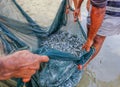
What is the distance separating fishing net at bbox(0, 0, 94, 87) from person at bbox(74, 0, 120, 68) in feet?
0.62

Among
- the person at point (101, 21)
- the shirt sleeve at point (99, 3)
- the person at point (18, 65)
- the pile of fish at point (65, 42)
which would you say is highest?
the person at point (18, 65)

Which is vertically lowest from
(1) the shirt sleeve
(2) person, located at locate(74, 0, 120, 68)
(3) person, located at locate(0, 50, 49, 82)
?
(2) person, located at locate(74, 0, 120, 68)

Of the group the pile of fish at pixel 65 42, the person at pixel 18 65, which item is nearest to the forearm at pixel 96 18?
the pile of fish at pixel 65 42

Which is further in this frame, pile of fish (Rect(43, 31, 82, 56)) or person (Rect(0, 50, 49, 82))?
pile of fish (Rect(43, 31, 82, 56))

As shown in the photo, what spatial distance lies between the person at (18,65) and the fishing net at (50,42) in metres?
0.77

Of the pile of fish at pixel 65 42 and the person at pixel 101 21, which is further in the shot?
the pile of fish at pixel 65 42

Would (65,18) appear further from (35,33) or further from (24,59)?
(24,59)

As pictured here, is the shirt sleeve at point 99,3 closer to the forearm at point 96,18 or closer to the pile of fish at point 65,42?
the forearm at point 96,18

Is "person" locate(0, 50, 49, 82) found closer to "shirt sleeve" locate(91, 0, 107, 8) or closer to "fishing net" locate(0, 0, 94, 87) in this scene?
"fishing net" locate(0, 0, 94, 87)

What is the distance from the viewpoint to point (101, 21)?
267 cm

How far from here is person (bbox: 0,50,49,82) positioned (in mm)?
1483

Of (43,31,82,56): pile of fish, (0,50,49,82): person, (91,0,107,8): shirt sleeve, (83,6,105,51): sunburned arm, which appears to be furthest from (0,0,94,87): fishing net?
(0,50,49,82): person

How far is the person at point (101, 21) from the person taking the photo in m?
2.57

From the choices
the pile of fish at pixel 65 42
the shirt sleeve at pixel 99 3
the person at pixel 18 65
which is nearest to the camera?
the person at pixel 18 65
